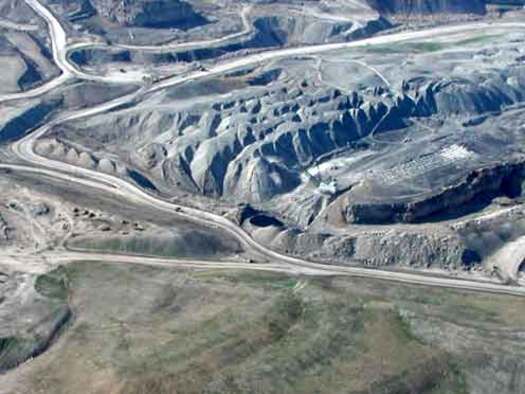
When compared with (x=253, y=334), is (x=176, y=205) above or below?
above

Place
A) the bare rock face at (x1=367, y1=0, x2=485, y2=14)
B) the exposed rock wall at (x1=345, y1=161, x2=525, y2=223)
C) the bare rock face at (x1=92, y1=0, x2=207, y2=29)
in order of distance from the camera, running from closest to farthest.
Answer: the exposed rock wall at (x1=345, y1=161, x2=525, y2=223) → the bare rock face at (x1=92, y1=0, x2=207, y2=29) → the bare rock face at (x1=367, y1=0, x2=485, y2=14)

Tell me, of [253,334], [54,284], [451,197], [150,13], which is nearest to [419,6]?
[150,13]

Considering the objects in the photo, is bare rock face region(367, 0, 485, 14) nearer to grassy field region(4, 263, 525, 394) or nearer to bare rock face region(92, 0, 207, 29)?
bare rock face region(92, 0, 207, 29)

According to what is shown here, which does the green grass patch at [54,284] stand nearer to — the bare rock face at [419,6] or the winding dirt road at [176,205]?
the winding dirt road at [176,205]

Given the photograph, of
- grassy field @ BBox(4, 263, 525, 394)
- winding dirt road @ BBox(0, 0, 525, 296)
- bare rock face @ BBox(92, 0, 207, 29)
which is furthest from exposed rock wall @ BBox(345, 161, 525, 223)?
bare rock face @ BBox(92, 0, 207, 29)

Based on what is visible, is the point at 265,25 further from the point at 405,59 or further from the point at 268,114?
the point at 268,114

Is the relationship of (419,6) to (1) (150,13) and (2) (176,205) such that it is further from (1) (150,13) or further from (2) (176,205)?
(2) (176,205)
